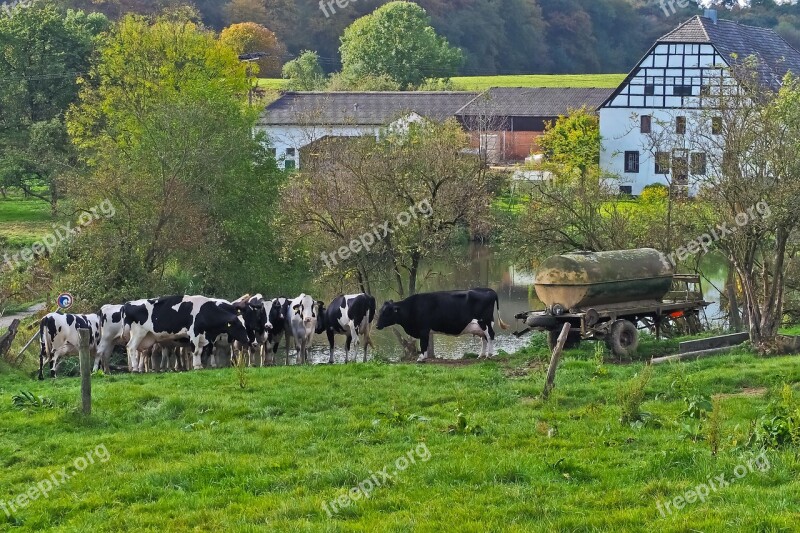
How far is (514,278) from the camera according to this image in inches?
1761

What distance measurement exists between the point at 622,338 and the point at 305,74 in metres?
81.0

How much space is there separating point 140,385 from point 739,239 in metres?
11.9

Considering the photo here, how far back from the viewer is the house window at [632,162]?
65.9 m

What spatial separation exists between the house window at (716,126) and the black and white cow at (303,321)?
1033 cm

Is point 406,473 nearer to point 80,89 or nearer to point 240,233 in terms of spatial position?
point 240,233

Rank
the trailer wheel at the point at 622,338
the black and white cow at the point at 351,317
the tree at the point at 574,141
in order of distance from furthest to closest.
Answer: the tree at the point at 574,141, the black and white cow at the point at 351,317, the trailer wheel at the point at 622,338

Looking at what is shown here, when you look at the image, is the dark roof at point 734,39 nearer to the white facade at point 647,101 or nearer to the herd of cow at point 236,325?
→ the white facade at point 647,101

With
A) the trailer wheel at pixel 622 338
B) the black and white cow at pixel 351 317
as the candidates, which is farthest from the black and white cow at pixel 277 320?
the trailer wheel at pixel 622 338

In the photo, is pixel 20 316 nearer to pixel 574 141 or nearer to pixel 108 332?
pixel 108 332

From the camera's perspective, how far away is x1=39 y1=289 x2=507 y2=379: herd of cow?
2355 centimetres

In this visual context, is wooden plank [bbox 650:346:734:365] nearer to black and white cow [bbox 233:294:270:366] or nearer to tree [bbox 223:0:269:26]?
black and white cow [bbox 233:294:270:366]

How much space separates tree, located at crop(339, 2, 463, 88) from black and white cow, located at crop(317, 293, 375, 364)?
72532 mm

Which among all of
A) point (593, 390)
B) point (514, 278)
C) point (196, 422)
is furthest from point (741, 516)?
point (514, 278)

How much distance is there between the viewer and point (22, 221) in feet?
163
